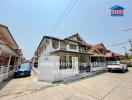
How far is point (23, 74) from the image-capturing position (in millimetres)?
12445

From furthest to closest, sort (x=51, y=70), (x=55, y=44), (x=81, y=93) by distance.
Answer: (x=55, y=44), (x=51, y=70), (x=81, y=93)

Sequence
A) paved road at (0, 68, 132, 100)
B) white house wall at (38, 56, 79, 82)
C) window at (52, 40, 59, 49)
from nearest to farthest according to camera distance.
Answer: paved road at (0, 68, 132, 100) < white house wall at (38, 56, 79, 82) < window at (52, 40, 59, 49)

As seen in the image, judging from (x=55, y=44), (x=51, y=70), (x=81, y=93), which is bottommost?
(x=81, y=93)

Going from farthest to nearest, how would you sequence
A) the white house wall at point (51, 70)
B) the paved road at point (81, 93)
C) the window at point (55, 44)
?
the window at point (55, 44) → the white house wall at point (51, 70) → the paved road at point (81, 93)

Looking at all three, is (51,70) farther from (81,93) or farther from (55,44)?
(55,44)

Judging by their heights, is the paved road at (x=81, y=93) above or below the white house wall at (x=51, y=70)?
below

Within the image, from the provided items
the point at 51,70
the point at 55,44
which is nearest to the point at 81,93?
the point at 51,70

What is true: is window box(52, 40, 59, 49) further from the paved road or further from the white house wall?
the paved road

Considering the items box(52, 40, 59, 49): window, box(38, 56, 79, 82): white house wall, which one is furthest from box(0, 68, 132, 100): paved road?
box(52, 40, 59, 49): window

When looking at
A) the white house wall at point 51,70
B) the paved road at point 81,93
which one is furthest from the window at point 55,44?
the paved road at point 81,93

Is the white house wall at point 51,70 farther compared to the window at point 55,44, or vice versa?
the window at point 55,44

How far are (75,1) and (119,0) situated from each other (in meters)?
3.61

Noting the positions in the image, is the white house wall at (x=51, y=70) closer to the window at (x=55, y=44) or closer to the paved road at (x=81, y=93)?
the paved road at (x=81, y=93)

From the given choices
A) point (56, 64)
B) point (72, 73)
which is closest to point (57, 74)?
point (56, 64)
